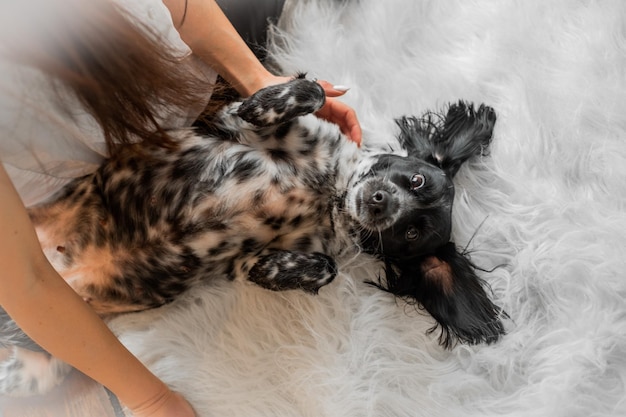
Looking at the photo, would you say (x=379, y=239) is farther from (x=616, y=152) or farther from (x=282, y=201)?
(x=616, y=152)

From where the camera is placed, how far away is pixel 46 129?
1.37 meters

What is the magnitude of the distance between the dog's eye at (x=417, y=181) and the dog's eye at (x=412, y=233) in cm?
13

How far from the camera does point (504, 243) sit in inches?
74.7

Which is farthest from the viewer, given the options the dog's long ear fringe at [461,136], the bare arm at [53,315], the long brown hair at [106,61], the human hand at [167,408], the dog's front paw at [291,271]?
the dog's long ear fringe at [461,136]

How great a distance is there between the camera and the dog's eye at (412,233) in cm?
A: 181

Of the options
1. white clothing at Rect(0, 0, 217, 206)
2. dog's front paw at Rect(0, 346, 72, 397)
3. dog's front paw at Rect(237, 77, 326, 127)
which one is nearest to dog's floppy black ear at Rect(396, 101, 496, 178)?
dog's front paw at Rect(237, 77, 326, 127)

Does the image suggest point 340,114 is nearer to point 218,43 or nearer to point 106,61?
point 218,43

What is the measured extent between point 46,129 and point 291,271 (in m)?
0.80

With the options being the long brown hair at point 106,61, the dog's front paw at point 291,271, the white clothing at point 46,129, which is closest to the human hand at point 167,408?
the dog's front paw at point 291,271

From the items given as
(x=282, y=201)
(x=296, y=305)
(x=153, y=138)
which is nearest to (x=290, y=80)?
→ (x=282, y=201)

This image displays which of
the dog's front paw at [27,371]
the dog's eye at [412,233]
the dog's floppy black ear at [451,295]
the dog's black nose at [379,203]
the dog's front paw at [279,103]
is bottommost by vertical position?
the dog's floppy black ear at [451,295]

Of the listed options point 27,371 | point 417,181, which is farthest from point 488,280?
point 27,371

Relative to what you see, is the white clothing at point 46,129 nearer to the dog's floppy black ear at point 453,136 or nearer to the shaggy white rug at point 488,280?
the shaggy white rug at point 488,280

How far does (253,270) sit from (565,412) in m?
1.01
